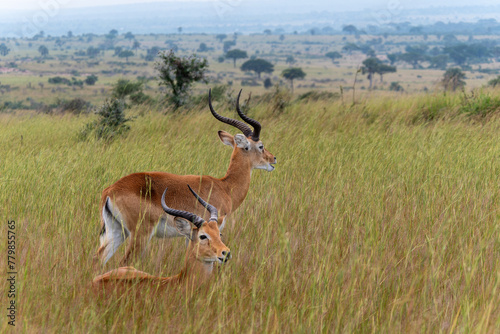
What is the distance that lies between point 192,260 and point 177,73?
10.8m

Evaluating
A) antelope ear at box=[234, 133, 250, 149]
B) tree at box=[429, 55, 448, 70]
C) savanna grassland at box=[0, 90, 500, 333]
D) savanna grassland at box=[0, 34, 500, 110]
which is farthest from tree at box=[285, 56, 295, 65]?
antelope ear at box=[234, 133, 250, 149]

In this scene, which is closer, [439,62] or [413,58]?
[439,62]

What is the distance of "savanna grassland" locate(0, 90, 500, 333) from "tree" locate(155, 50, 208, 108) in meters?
4.65

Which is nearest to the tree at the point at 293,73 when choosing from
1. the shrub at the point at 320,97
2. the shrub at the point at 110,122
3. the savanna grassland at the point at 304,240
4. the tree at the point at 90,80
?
the tree at the point at 90,80

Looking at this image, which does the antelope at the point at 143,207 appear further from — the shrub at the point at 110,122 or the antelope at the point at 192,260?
the shrub at the point at 110,122

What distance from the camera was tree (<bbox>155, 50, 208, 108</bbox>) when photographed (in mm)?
13807

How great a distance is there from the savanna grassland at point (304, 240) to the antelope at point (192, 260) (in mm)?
100

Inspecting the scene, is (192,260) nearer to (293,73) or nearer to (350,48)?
(293,73)

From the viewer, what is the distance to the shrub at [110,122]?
9523mm

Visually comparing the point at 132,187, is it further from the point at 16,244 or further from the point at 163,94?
the point at 163,94

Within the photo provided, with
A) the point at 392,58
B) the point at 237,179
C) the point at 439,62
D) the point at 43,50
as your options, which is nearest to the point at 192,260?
the point at 237,179

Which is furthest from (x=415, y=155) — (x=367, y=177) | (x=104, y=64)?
(x=104, y=64)

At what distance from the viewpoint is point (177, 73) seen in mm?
13992

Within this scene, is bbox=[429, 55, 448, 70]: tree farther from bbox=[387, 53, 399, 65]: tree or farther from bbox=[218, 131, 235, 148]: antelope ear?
bbox=[218, 131, 235, 148]: antelope ear
